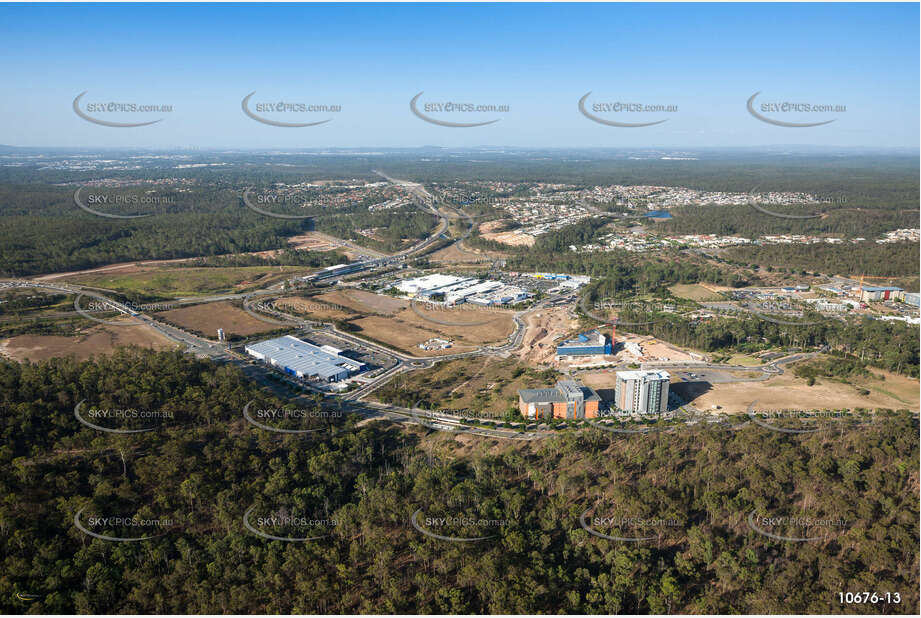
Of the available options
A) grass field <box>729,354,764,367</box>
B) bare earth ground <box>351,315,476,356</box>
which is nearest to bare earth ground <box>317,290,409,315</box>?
bare earth ground <box>351,315,476,356</box>

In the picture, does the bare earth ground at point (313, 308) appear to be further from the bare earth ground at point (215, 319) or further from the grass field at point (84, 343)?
the grass field at point (84, 343)

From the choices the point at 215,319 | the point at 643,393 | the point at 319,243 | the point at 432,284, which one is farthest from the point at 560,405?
the point at 319,243

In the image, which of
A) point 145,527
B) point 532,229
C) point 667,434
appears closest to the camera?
point 145,527

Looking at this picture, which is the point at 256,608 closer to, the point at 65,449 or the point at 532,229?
the point at 65,449

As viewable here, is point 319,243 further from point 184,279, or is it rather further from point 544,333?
point 544,333

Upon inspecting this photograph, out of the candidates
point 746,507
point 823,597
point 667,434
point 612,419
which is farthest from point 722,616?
point 612,419

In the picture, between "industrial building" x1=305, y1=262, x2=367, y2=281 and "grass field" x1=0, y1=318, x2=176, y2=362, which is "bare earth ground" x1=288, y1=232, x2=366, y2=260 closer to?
"industrial building" x1=305, y1=262, x2=367, y2=281
